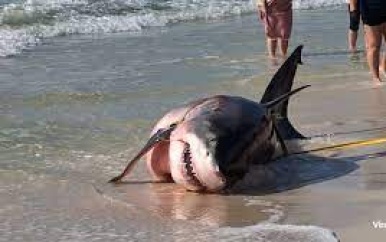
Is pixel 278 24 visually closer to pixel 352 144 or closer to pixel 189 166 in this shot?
pixel 352 144

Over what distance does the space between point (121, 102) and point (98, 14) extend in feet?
38.8

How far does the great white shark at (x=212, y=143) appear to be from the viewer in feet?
16.7

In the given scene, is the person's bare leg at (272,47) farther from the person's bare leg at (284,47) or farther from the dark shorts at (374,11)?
the dark shorts at (374,11)

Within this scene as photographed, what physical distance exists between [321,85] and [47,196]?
4.72 m

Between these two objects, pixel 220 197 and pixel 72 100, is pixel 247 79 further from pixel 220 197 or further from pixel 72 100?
pixel 220 197

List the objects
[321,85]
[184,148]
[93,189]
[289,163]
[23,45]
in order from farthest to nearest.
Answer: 1. [23,45]
2. [321,85]
3. [289,163]
4. [93,189]
5. [184,148]

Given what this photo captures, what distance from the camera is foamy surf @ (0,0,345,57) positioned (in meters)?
16.9

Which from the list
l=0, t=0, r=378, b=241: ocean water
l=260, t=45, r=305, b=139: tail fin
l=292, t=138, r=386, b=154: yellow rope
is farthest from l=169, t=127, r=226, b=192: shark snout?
l=292, t=138, r=386, b=154: yellow rope

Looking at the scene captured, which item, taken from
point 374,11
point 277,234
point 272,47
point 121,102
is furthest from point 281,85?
point 272,47

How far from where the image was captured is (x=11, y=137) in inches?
275

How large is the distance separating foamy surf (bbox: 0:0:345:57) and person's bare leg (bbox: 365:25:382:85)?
694 cm

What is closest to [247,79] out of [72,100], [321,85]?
[321,85]

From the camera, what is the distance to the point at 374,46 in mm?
9195

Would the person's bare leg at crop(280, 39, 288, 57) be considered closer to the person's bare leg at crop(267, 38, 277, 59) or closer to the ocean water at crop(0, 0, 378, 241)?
the person's bare leg at crop(267, 38, 277, 59)
